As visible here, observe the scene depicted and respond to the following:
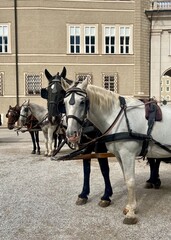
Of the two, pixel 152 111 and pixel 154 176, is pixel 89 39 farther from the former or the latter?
pixel 152 111

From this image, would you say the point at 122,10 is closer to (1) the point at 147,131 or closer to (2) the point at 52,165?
(2) the point at 52,165

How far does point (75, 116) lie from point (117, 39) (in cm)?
3165

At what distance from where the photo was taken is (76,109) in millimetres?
4531

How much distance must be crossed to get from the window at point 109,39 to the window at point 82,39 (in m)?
1.16

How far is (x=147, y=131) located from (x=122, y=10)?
A: 31.9m

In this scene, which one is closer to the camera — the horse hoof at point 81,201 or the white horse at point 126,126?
the white horse at point 126,126

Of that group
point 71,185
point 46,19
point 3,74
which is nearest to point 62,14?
point 46,19

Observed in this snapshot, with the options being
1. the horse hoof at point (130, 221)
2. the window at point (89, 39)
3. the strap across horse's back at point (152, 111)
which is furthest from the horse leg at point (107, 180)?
the window at point (89, 39)

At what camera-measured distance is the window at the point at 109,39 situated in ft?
114

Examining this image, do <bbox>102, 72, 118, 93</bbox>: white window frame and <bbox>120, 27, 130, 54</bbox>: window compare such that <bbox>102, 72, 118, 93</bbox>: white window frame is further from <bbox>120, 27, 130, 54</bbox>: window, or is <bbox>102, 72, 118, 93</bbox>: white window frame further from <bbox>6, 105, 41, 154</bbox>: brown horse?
<bbox>6, 105, 41, 154</bbox>: brown horse

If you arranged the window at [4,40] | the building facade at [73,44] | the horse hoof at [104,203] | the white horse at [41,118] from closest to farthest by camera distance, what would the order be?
1. the horse hoof at [104,203]
2. the white horse at [41,118]
3. the building facade at [73,44]
4. the window at [4,40]

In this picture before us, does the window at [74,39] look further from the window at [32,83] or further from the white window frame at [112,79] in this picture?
the window at [32,83]

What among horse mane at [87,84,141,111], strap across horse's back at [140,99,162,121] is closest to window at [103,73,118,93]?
strap across horse's back at [140,99,162,121]

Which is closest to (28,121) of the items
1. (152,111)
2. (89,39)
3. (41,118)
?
(41,118)
